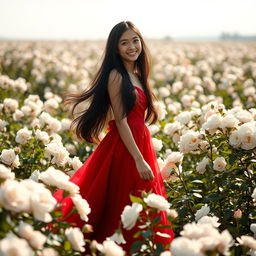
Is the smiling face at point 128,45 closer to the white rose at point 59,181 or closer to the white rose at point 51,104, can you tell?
the white rose at point 59,181

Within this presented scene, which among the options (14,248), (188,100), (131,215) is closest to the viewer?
(14,248)

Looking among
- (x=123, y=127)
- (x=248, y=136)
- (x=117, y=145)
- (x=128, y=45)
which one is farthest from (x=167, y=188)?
(x=128, y=45)

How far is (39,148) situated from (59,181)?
1.64 meters

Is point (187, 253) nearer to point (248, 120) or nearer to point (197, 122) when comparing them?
point (248, 120)

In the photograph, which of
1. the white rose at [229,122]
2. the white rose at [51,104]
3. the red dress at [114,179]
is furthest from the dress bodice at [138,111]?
the white rose at [51,104]

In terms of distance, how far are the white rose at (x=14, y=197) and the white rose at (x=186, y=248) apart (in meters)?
0.55

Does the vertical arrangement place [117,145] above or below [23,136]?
above

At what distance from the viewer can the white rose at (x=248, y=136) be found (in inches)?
94.7

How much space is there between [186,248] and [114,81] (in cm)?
147

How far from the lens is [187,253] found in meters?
1.40

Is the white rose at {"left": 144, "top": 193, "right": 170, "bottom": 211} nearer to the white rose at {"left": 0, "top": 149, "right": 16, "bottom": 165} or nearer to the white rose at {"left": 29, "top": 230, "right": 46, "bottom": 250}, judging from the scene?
the white rose at {"left": 29, "top": 230, "right": 46, "bottom": 250}

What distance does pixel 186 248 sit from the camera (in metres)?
1.41

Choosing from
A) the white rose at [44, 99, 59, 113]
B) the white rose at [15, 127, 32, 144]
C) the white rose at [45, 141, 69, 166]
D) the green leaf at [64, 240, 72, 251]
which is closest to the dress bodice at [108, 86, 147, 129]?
the white rose at [45, 141, 69, 166]

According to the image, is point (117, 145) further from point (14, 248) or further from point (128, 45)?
point (14, 248)
